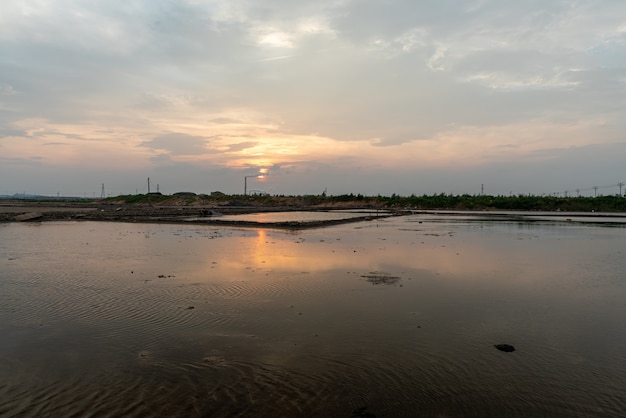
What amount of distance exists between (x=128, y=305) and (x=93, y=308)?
2.40 feet

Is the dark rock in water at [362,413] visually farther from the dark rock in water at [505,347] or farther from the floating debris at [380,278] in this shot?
the floating debris at [380,278]

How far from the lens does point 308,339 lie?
23.8ft

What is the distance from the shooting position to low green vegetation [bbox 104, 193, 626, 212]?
81.8m

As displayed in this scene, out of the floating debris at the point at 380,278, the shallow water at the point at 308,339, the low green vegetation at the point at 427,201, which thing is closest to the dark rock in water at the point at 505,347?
the shallow water at the point at 308,339

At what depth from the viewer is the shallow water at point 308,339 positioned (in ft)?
16.7

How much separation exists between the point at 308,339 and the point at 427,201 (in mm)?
97753

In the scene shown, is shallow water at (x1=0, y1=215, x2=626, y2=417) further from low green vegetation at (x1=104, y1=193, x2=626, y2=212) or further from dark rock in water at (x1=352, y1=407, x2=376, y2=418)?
low green vegetation at (x1=104, y1=193, x2=626, y2=212)

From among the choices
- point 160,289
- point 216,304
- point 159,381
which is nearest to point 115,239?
point 160,289

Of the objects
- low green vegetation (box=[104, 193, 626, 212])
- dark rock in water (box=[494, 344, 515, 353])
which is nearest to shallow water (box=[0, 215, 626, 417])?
dark rock in water (box=[494, 344, 515, 353])

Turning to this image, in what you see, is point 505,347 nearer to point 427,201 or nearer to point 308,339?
point 308,339

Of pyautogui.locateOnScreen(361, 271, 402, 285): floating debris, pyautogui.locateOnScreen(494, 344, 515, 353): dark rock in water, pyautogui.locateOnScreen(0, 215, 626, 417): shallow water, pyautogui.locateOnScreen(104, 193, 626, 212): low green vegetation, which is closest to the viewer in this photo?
pyautogui.locateOnScreen(0, 215, 626, 417): shallow water

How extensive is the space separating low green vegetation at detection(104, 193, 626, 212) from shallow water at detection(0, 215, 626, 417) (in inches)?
3066

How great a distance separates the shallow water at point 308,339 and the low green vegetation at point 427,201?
77881 millimetres

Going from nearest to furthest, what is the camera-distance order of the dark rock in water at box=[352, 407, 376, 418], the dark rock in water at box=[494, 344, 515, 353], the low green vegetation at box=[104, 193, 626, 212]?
the dark rock in water at box=[352, 407, 376, 418] < the dark rock in water at box=[494, 344, 515, 353] < the low green vegetation at box=[104, 193, 626, 212]
